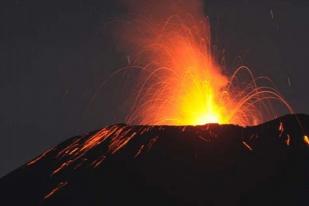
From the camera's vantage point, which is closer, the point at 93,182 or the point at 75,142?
the point at 93,182

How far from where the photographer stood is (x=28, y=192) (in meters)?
73.3

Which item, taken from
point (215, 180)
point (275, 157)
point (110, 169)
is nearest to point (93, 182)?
point (110, 169)

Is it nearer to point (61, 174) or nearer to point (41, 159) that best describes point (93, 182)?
point (61, 174)

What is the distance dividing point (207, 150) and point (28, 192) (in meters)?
14.8

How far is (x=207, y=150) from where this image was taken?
73312 millimetres

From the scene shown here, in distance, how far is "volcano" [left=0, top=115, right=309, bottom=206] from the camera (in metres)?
65.8

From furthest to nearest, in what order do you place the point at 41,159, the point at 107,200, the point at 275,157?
the point at 41,159 < the point at 275,157 < the point at 107,200

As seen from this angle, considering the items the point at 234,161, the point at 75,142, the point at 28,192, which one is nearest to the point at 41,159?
the point at 75,142

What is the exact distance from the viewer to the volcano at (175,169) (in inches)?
2591

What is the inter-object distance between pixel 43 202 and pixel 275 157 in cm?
1812

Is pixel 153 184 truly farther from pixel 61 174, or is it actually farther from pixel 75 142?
pixel 75 142

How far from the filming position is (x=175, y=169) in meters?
70.9

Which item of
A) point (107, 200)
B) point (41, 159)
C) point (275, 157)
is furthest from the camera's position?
point (41, 159)

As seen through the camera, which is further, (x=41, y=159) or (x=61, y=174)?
(x=41, y=159)
